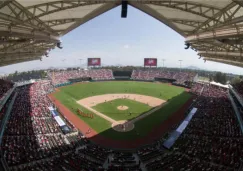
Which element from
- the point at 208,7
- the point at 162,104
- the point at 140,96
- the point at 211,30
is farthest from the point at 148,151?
the point at 140,96

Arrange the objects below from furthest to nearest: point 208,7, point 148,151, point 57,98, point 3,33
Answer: point 57,98 < point 148,151 < point 208,7 < point 3,33

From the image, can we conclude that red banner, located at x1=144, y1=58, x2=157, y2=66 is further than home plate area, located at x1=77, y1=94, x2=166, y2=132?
Yes

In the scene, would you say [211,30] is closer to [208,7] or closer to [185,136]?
[208,7]

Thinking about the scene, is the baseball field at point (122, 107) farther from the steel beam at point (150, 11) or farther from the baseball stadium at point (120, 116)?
the steel beam at point (150, 11)

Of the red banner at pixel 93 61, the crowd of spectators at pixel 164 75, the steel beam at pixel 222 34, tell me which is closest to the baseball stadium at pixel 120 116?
the steel beam at pixel 222 34

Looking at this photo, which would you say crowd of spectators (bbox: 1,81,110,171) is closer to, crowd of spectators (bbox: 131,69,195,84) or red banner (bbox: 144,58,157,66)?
crowd of spectators (bbox: 131,69,195,84)

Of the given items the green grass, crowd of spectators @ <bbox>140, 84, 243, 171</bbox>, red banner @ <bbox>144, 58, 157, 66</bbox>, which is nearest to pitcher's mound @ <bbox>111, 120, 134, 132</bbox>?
the green grass
